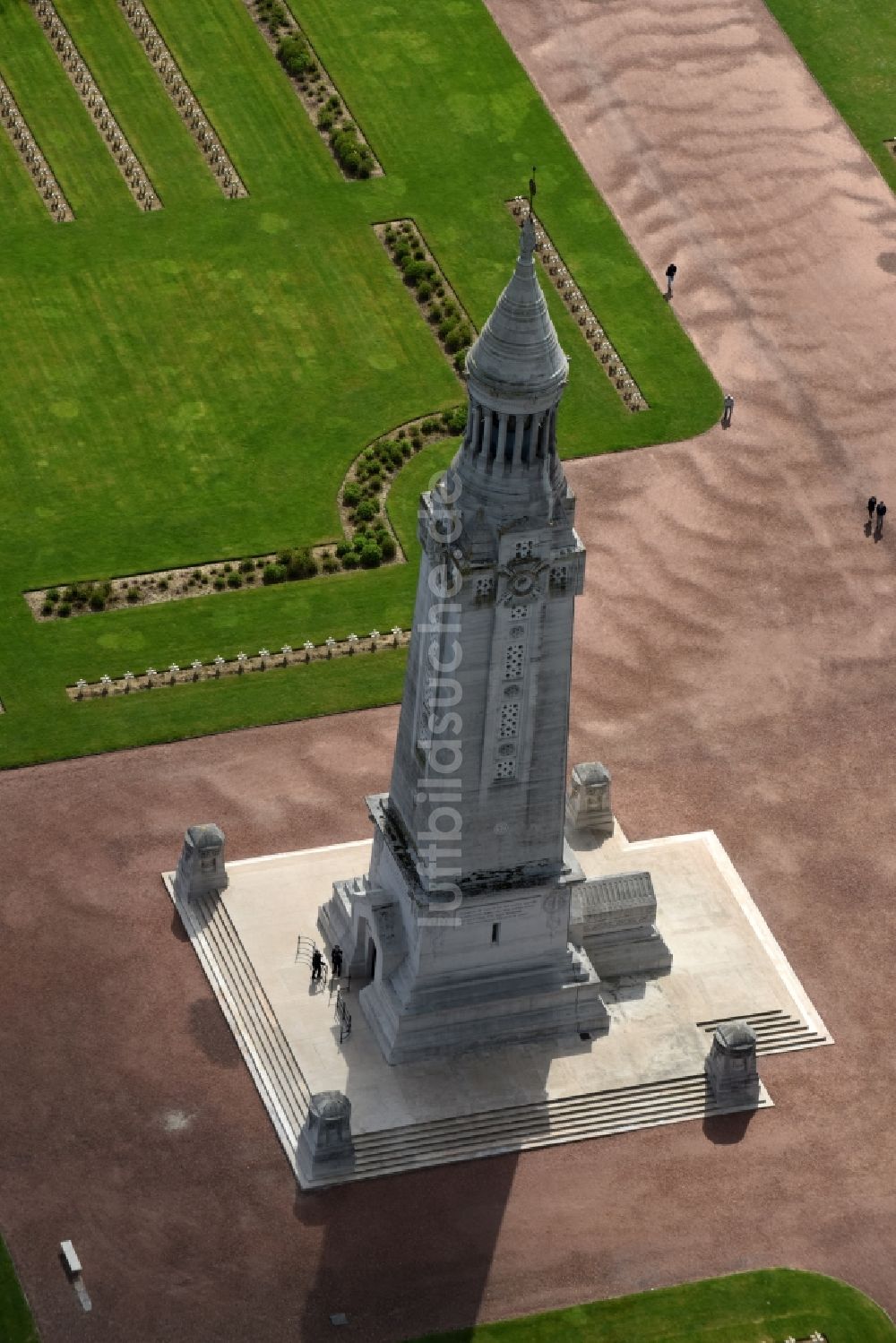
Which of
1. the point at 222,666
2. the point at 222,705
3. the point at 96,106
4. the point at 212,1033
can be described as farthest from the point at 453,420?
the point at 212,1033

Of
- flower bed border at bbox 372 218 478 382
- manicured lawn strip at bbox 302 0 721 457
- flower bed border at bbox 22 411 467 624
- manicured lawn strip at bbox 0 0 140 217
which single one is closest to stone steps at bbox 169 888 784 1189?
flower bed border at bbox 22 411 467 624

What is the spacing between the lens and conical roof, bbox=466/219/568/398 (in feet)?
398

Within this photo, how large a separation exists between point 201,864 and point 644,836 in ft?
67.3

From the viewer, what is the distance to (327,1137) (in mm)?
134375

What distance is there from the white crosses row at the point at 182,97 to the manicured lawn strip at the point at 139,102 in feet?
1.41

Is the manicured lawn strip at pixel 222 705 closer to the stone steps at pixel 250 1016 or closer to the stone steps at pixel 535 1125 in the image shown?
the stone steps at pixel 250 1016

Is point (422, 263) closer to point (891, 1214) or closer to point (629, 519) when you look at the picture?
point (629, 519)

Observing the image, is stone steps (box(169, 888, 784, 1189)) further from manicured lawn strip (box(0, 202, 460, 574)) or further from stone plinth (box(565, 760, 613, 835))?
manicured lawn strip (box(0, 202, 460, 574))

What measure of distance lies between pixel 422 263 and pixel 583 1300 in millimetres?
68976

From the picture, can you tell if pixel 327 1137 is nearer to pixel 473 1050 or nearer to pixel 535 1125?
pixel 473 1050

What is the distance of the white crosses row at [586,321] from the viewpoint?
176875 mm

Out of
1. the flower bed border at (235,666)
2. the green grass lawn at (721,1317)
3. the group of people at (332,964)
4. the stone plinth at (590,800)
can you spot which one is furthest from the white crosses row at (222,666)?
the green grass lawn at (721,1317)

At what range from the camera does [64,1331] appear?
12912 centimetres

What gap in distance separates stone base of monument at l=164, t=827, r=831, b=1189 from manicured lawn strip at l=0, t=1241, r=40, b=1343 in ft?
40.6
